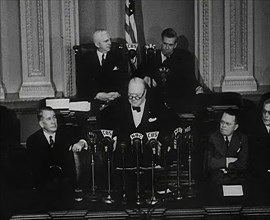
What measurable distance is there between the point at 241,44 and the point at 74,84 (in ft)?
5.37

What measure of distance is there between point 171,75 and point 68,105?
37.7 inches

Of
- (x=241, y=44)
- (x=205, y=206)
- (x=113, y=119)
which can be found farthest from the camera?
(x=241, y=44)

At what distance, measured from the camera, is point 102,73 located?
7363mm

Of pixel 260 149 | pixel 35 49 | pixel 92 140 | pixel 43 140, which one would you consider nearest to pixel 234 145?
pixel 260 149

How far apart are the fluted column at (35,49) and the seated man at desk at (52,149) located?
0.85 m

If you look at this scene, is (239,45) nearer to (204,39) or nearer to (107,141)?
(204,39)

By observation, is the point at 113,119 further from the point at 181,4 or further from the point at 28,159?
the point at 181,4

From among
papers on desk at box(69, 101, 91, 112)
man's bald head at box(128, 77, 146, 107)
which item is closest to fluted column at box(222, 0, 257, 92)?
man's bald head at box(128, 77, 146, 107)

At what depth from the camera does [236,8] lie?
7645mm

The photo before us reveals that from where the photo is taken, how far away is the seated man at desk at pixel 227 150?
6559 mm

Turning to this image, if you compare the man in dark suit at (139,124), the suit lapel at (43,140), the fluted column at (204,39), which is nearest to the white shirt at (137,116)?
the man in dark suit at (139,124)

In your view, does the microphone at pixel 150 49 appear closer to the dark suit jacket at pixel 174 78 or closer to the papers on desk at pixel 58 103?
the dark suit jacket at pixel 174 78

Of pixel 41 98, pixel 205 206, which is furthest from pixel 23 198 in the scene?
pixel 41 98

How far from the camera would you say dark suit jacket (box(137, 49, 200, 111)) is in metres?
7.23
